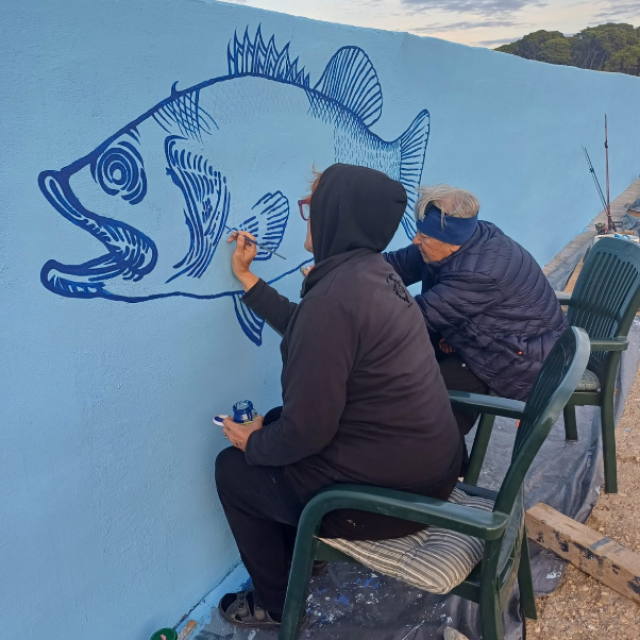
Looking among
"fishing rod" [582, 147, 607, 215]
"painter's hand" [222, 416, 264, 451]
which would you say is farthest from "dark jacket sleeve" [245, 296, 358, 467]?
"fishing rod" [582, 147, 607, 215]

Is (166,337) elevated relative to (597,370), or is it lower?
elevated

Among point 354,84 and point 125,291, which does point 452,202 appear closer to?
point 354,84

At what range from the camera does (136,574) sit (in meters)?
1.82

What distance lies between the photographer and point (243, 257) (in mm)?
1978

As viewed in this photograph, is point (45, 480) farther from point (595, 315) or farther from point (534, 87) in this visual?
point (534, 87)

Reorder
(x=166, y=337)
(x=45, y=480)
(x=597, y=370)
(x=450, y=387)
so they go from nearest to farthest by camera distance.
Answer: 1. (x=45, y=480)
2. (x=166, y=337)
3. (x=450, y=387)
4. (x=597, y=370)

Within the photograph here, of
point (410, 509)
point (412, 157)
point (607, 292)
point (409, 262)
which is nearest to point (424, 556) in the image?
point (410, 509)

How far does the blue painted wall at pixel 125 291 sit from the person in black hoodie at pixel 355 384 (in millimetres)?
383

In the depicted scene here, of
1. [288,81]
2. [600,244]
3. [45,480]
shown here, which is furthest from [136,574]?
[600,244]

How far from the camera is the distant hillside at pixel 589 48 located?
2023 cm

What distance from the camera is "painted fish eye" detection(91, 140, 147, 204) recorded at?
4.84 ft

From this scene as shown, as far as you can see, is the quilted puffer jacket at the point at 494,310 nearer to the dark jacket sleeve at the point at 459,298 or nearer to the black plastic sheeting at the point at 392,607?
the dark jacket sleeve at the point at 459,298

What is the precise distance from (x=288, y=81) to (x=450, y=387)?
1.40 meters

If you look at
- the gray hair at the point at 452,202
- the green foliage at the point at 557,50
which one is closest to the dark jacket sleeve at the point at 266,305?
the gray hair at the point at 452,202
